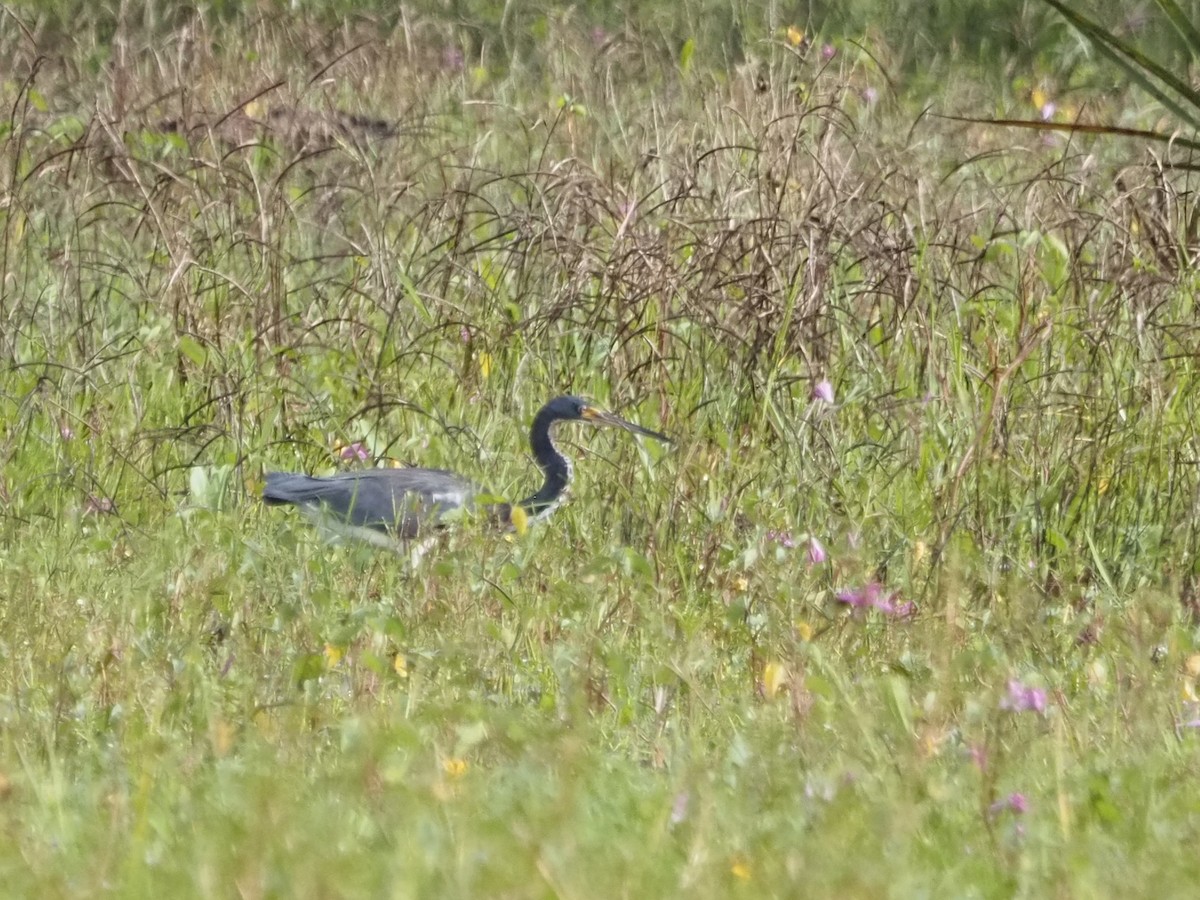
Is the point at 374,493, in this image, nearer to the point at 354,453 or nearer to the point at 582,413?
the point at 354,453

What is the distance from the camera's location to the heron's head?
5418 mm

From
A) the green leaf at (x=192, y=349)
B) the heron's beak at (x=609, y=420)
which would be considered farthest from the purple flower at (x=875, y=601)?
the green leaf at (x=192, y=349)

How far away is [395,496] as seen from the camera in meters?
5.07

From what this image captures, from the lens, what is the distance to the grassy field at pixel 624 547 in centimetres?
276

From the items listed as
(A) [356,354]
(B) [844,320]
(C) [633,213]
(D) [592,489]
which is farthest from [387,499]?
(B) [844,320]

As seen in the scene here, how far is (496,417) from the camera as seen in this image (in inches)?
227

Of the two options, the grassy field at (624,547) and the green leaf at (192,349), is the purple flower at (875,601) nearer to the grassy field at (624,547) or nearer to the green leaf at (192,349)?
the grassy field at (624,547)

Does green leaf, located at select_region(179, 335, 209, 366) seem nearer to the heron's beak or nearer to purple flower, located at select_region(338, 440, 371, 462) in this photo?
purple flower, located at select_region(338, 440, 371, 462)

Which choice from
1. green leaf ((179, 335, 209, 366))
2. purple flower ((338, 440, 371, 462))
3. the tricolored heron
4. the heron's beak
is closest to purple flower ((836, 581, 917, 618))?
the tricolored heron

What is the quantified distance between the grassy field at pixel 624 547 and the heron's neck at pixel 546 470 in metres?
0.06

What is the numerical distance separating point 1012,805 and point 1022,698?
0.42 m

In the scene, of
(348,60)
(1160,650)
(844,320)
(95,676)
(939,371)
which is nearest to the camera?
(95,676)

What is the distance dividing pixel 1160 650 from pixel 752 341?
205 centimetres

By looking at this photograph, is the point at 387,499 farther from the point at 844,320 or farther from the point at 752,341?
the point at 844,320
